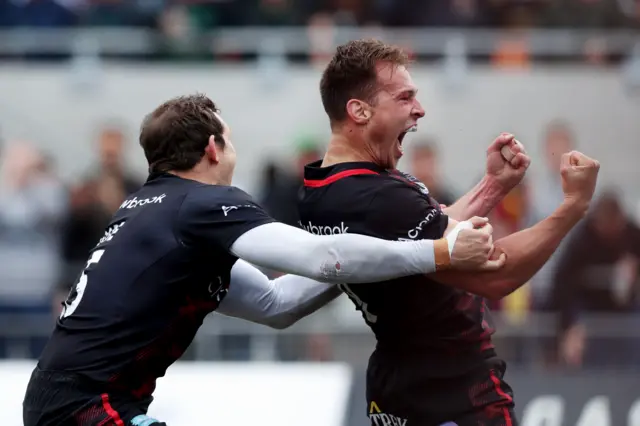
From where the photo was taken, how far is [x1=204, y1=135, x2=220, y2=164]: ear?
5.06m

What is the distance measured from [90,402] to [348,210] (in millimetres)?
1209

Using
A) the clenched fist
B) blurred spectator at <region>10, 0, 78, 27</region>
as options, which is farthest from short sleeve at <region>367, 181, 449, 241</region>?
blurred spectator at <region>10, 0, 78, 27</region>

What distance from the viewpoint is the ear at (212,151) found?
5059mm

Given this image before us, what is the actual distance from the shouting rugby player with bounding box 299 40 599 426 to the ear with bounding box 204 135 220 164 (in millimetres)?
393

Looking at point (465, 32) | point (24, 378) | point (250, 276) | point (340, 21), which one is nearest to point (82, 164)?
point (340, 21)

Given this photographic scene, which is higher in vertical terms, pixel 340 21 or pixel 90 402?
pixel 340 21

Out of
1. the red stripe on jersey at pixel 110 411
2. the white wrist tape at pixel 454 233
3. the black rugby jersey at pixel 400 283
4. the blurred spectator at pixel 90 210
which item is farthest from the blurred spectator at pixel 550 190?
the red stripe on jersey at pixel 110 411

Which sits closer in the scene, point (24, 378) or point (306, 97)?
point (24, 378)

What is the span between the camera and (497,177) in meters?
5.45

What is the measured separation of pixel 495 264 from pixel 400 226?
15.3 inches

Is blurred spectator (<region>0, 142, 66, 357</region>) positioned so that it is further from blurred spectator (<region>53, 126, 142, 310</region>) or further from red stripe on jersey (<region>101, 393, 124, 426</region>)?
red stripe on jersey (<region>101, 393, 124, 426</region>)

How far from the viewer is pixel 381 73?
16.7 ft

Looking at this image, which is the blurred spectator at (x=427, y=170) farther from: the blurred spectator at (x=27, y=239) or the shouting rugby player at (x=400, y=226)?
the shouting rugby player at (x=400, y=226)

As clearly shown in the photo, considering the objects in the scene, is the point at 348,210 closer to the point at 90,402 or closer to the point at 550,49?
the point at 90,402
